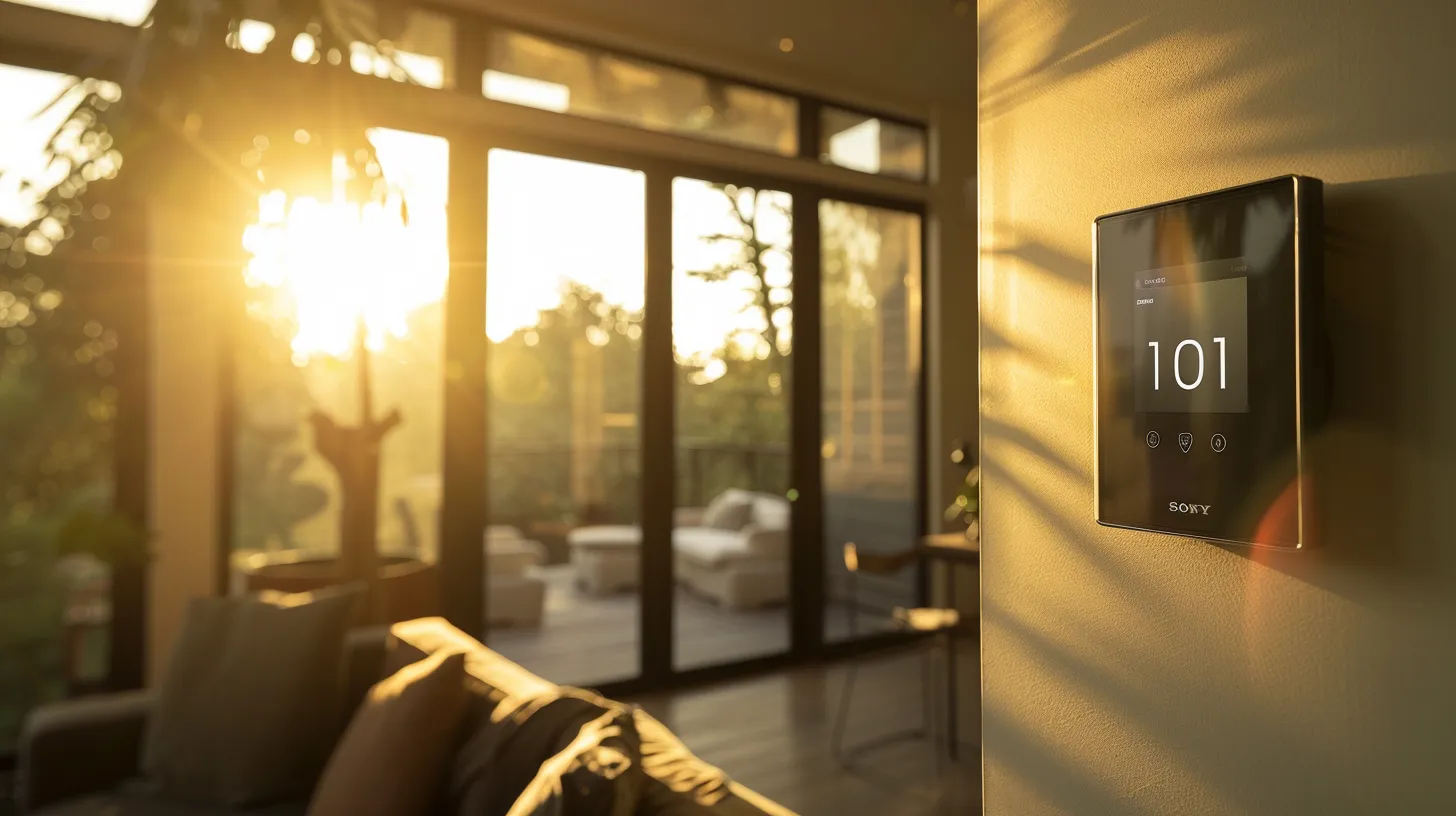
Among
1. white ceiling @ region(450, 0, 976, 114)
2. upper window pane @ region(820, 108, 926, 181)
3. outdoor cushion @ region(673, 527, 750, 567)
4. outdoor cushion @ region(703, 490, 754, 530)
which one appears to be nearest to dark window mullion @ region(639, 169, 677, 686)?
outdoor cushion @ region(673, 527, 750, 567)

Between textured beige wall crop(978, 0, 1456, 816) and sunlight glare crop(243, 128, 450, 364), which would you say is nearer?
textured beige wall crop(978, 0, 1456, 816)

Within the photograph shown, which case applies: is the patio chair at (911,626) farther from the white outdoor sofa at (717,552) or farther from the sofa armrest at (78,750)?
the sofa armrest at (78,750)

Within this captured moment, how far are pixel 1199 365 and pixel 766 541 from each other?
14.2 ft

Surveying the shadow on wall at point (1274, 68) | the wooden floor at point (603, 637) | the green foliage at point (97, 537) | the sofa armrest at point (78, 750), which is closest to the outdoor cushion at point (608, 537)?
the wooden floor at point (603, 637)

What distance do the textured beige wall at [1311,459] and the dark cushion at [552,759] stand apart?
1.96ft

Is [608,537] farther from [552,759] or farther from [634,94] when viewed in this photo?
[552,759]

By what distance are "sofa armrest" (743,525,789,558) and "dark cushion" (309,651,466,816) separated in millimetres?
3056

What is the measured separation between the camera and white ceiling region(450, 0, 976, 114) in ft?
13.1

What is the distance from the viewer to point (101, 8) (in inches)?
127

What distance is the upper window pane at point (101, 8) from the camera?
315cm

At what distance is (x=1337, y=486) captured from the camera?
0.56 meters

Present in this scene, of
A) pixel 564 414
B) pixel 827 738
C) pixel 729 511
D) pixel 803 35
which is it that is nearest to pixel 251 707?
pixel 564 414

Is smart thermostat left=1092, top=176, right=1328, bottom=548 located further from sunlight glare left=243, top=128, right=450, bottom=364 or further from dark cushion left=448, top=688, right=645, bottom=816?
sunlight glare left=243, top=128, right=450, bottom=364

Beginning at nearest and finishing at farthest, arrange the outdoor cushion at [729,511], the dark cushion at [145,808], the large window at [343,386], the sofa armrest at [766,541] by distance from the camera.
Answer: the dark cushion at [145,808]
the large window at [343,386]
the outdoor cushion at [729,511]
the sofa armrest at [766,541]
